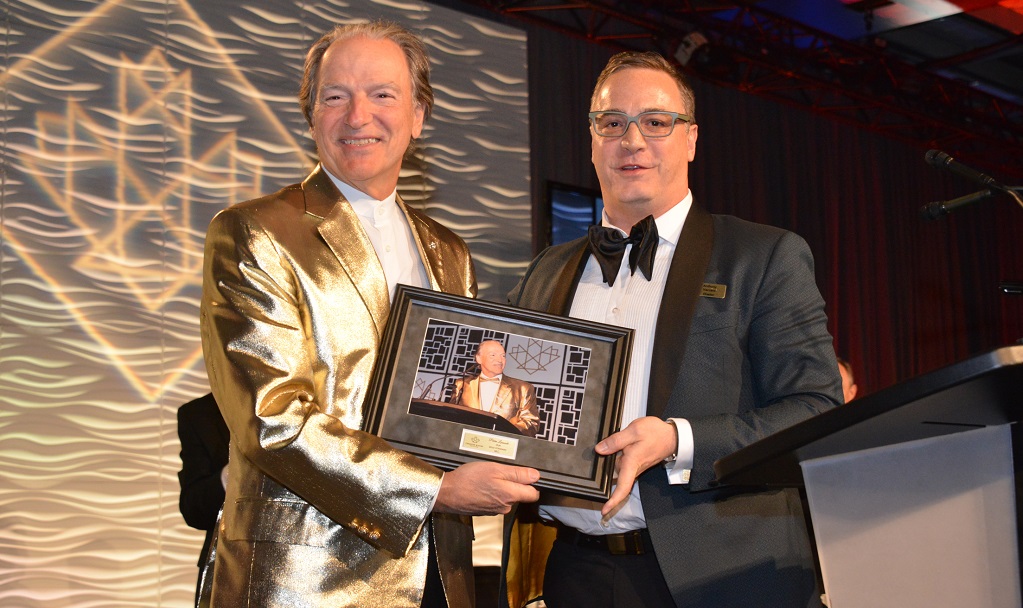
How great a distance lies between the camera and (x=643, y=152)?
2.32m

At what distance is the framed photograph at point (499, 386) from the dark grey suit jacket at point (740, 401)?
168 mm

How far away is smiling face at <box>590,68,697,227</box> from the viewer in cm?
233

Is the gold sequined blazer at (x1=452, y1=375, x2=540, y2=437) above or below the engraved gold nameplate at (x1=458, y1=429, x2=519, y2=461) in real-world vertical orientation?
above

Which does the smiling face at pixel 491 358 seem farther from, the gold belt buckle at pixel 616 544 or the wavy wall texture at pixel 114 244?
the wavy wall texture at pixel 114 244

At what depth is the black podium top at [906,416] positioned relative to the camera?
99 cm

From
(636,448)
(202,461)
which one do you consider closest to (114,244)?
(202,461)

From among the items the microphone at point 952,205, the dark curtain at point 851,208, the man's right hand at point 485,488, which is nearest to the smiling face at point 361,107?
the man's right hand at point 485,488

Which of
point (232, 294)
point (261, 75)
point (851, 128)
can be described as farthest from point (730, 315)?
point (851, 128)

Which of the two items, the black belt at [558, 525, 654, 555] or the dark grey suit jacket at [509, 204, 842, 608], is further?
the black belt at [558, 525, 654, 555]

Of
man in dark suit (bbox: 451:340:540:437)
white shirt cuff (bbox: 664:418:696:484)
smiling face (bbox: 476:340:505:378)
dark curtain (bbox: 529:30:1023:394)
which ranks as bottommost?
white shirt cuff (bbox: 664:418:696:484)

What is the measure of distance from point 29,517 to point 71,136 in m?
1.82

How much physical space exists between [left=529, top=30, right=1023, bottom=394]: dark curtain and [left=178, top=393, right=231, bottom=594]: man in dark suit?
3.54 meters

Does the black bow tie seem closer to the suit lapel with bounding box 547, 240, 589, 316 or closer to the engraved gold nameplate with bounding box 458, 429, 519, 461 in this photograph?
the suit lapel with bounding box 547, 240, 589, 316

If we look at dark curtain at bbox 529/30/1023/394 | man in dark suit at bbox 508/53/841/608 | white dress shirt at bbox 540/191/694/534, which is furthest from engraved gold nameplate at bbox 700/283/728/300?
dark curtain at bbox 529/30/1023/394
